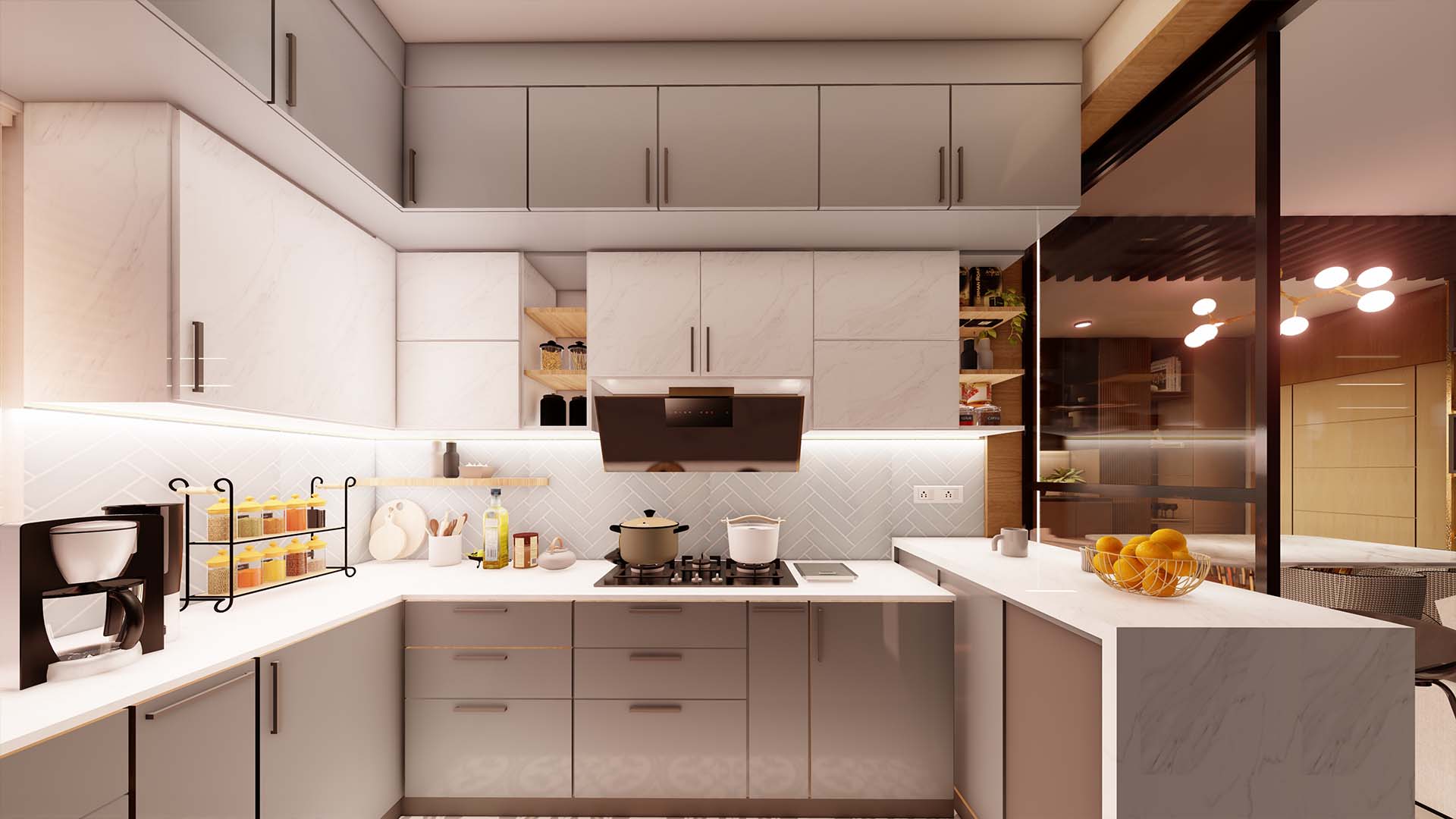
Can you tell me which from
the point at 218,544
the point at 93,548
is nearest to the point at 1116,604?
the point at 93,548

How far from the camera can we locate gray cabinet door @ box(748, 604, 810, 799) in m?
2.18

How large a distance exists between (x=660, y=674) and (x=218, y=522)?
157cm

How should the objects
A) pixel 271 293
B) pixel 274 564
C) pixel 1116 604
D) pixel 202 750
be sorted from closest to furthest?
pixel 202 750 → pixel 1116 604 → pixel 271 293 → pixel 274 564

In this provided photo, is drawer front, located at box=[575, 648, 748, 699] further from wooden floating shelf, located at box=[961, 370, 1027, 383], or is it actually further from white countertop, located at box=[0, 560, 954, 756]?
wooden floating shelf, located at box=[961, 370, 1027, 383]

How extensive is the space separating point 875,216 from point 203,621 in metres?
2.66

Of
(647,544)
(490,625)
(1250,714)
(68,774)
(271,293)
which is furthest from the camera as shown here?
(647,544)

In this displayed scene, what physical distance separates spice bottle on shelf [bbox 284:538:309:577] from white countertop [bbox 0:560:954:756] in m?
0.07

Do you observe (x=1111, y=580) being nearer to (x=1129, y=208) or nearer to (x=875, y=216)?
(x=875, y=216)

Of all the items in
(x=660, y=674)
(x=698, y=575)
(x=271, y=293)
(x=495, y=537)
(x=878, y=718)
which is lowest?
(x=878, y=718)

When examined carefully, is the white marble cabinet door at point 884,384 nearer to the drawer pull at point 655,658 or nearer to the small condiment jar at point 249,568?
the drawer pull at point 655,658

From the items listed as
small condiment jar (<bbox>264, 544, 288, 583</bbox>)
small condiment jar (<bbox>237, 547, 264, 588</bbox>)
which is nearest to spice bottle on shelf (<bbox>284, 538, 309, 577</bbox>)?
small condiment jar (<bbox>264, 544, 288, 583</bbox>)

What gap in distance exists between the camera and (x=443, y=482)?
275 centimetres

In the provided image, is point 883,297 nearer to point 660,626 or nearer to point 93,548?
point 660,626

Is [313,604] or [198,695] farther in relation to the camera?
[313,604]
